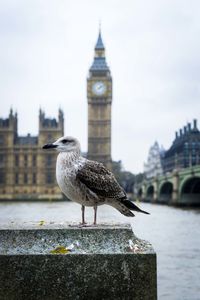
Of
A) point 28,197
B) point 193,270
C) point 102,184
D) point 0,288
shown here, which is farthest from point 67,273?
point 28,197

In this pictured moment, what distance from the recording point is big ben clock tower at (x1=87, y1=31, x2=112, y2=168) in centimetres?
11225

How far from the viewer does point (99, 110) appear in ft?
381

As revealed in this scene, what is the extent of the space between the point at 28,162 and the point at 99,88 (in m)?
29.6

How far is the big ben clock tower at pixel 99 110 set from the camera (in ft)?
368

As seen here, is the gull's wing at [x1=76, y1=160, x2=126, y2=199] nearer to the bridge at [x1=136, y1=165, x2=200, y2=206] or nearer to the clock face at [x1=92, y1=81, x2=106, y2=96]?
the bridge at [x1=136, y1=165, x2=200, y2=206]

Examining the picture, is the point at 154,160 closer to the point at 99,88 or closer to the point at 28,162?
the point at 99,88

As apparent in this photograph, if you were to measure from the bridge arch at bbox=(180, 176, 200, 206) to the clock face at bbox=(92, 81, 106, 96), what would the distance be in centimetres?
5432

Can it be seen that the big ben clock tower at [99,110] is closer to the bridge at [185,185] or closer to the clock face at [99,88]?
the clock face at [99,88]

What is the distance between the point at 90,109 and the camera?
11625 centimetres

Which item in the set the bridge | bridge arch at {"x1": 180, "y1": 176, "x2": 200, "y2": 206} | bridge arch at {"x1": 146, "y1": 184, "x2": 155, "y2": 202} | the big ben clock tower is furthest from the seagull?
the big ben clock tower

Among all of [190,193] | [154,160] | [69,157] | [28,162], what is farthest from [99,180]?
[154,160]

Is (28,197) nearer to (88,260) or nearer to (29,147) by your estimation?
(29,147)

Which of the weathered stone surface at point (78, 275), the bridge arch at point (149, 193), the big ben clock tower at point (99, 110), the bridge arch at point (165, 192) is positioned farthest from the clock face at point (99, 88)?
the weathered stone surface at point (78, 275)

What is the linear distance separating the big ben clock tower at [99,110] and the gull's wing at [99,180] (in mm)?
104760
